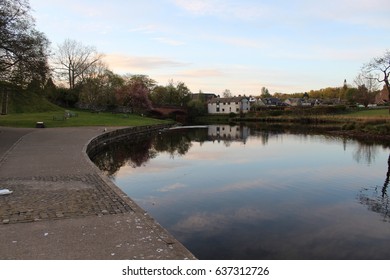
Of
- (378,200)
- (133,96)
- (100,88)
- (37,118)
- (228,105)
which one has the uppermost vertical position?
(100,88)

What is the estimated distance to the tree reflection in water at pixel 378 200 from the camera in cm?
1086

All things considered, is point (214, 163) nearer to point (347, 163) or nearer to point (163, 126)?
point (347, 163)

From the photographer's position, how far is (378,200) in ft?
39.7

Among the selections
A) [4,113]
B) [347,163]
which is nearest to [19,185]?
[347,163]

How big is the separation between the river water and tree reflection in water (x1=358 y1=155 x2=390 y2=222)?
34 mm

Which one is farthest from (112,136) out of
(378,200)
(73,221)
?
(73,221)

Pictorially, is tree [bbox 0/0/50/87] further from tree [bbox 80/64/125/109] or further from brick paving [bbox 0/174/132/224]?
tree [bbox 80/64/125/109]

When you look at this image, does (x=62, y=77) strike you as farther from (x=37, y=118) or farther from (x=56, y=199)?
(x=56, y=199)

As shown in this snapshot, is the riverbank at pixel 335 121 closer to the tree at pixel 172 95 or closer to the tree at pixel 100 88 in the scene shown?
the tree at pixel 172 95

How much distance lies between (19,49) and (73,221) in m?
21.5

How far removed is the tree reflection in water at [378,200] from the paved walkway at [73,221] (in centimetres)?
719

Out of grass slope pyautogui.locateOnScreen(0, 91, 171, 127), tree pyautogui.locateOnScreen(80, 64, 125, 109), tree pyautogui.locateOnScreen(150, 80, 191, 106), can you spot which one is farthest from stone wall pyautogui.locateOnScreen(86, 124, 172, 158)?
tree pyautogui.locateOnScreen(150, 80, 191, 106)

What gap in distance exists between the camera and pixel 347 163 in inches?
789
